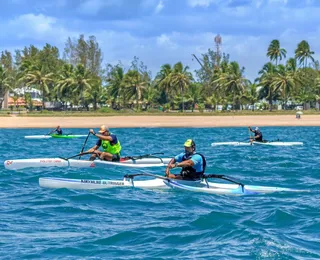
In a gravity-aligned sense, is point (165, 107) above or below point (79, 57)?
below

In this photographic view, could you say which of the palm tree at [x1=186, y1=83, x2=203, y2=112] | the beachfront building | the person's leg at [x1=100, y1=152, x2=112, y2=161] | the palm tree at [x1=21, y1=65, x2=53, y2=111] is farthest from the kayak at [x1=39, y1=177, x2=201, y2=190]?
the beachfront building

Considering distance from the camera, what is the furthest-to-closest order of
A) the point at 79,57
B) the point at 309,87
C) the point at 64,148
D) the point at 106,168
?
1. the point at 79,57
2. the point at 309,87
3. the point at 64,148
4. the point at 106,168

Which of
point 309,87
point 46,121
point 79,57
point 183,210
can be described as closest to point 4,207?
point 183,210

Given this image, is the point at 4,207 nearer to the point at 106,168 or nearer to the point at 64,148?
the point at 106,168

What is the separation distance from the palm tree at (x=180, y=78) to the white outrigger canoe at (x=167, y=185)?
75.0m

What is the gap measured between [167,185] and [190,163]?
3.56 feet

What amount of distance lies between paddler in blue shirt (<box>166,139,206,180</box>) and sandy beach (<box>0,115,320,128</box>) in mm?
45282

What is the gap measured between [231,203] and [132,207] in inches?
103

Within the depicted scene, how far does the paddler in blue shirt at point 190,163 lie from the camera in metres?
16.3

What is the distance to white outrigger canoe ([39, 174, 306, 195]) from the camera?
54.3 feet

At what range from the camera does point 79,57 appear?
398ft

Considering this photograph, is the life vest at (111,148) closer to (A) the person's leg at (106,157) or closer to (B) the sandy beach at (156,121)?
(A) the person's leg at (106,157)

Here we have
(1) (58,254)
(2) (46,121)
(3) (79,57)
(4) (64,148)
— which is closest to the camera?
(1) (58,254)

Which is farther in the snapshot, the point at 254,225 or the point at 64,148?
the point at 64,148
